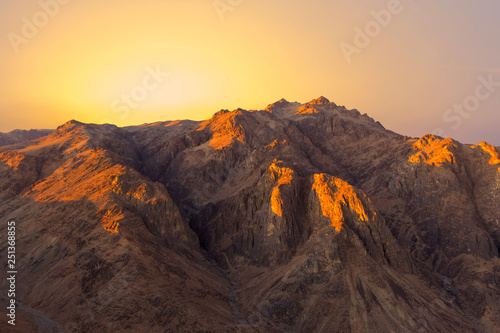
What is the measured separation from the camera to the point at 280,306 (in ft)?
262

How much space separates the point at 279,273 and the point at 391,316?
29.2 m

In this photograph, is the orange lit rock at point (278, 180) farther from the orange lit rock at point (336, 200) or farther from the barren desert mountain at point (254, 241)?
the orange lit rock at point (336, 200)

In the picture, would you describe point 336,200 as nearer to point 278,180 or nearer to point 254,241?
point 278,180

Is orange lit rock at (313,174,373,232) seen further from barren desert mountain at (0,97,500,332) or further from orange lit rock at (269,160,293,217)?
orange lit rock at (269,160,293,217)

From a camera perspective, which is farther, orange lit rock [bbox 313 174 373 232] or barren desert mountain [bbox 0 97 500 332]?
orange lit rock [bbox 313 174 373 232]

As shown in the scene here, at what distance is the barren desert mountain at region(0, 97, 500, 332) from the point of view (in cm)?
7450

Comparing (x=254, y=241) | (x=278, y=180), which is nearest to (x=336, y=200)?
(x=278, y=180)

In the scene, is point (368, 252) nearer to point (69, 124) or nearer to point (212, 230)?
point (212, 230)

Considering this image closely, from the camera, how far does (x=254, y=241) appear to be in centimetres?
11006

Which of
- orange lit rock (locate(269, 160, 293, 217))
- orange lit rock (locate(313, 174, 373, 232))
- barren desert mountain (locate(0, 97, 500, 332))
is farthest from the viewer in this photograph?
orange lit rock (locate(269, 160, 293, 217))

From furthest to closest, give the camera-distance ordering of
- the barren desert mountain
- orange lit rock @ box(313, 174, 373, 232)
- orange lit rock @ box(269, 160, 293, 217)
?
orange lit rock @ box(269, 160, 293, 217) < orange lit rock @ box(313, 174, 373, 232) < the barren desert mountain

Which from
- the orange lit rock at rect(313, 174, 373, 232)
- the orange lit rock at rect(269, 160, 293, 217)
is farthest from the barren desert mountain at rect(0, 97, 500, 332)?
the orange lit rock at rect(269, 160, 293, 217)

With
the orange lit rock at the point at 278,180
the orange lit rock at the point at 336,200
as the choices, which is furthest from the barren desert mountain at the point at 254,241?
the orange lit rock at the point at 278,180

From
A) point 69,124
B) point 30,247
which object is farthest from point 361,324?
point 69,124
